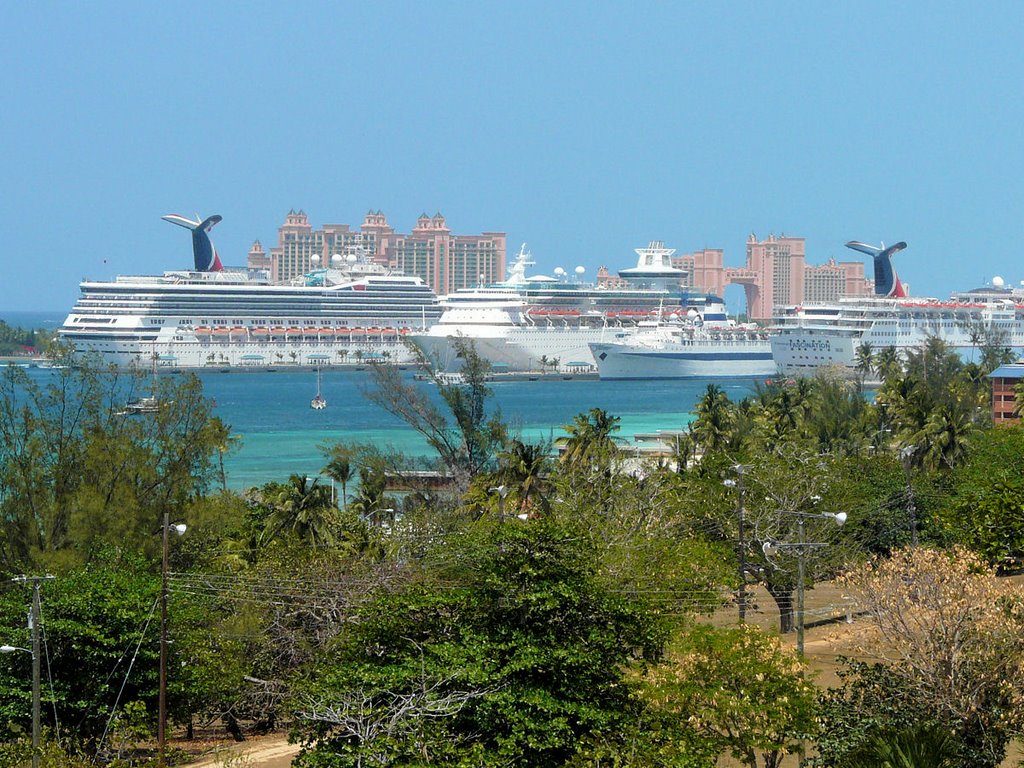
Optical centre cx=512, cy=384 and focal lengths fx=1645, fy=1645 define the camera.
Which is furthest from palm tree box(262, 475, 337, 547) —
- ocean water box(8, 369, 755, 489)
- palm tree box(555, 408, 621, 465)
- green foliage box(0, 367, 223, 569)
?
ocean water box(8, 369, 755, 489)

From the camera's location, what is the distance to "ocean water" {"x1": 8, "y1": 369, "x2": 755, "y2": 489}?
177 feet

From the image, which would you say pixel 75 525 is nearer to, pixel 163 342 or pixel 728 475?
pixel 728 475

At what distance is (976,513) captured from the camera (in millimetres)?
17234

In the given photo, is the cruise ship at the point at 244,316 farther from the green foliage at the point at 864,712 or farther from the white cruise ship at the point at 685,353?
the green foliage at the point at 864,712

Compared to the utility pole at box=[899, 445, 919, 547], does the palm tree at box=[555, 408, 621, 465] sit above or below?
above

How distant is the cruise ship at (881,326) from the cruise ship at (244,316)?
25.8 meters

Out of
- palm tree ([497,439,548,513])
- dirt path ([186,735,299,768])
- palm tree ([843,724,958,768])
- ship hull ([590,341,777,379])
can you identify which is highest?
ship hull ([590,341,777,379])

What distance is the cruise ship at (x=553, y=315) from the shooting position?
106438mm

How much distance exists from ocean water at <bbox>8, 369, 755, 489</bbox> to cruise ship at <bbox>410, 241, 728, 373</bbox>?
3672 millimetres

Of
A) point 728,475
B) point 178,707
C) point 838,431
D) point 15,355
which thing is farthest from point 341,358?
point 178,707

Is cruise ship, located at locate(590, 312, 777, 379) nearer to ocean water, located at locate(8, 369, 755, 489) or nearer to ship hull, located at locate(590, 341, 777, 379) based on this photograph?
ship hull, located at locate(590, 341, 777, 379)

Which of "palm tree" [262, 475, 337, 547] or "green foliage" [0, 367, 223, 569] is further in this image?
"palm tree" [262, 475, 337, 547]

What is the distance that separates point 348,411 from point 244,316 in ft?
109

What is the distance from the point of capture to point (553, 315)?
11256cm
